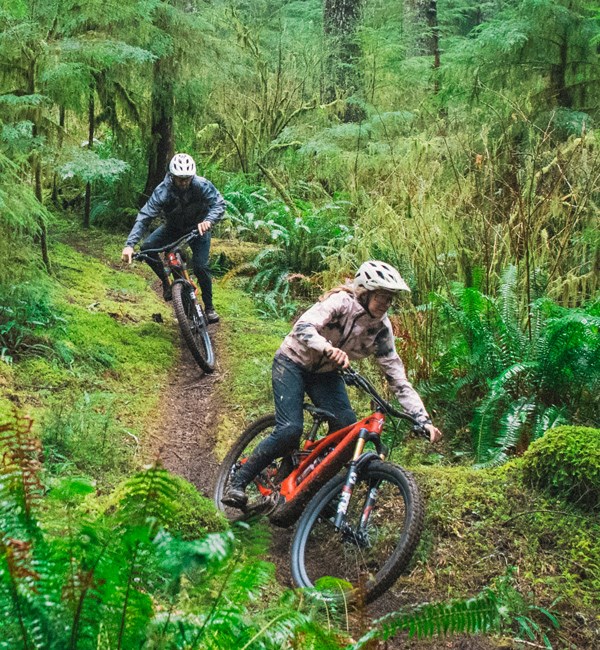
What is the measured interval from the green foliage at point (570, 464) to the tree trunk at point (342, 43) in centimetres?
1213

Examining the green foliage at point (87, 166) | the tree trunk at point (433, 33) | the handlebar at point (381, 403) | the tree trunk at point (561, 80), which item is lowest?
the handlebar at point (381, 403)

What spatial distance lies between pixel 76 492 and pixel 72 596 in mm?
228

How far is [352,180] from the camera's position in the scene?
12812mm

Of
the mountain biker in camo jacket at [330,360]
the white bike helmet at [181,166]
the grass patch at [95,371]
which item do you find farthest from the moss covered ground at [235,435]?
the white bike helmet at [181,166]

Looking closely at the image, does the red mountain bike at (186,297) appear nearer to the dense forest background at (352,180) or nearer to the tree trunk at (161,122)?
the dense forest background at (352,180)

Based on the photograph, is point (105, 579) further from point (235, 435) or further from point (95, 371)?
point (95, 371)

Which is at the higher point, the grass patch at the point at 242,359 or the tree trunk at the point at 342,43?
the tree trunk at the point at 342,43

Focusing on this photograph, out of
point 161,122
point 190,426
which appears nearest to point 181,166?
point 190,426

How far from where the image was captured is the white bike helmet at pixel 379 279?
16.1 feet

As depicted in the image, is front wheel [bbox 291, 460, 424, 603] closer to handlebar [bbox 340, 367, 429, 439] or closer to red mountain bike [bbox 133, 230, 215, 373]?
handlebar [bbox 340, 367, 429, 439]

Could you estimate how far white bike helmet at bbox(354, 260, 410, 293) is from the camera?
4910 millimetres

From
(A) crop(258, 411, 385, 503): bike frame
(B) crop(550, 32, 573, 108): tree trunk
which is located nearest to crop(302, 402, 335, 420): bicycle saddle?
(A) crop(258, 411, 385, 503): bike frame

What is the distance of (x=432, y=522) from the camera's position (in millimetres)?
4934

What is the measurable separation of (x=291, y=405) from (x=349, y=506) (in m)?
0.83
